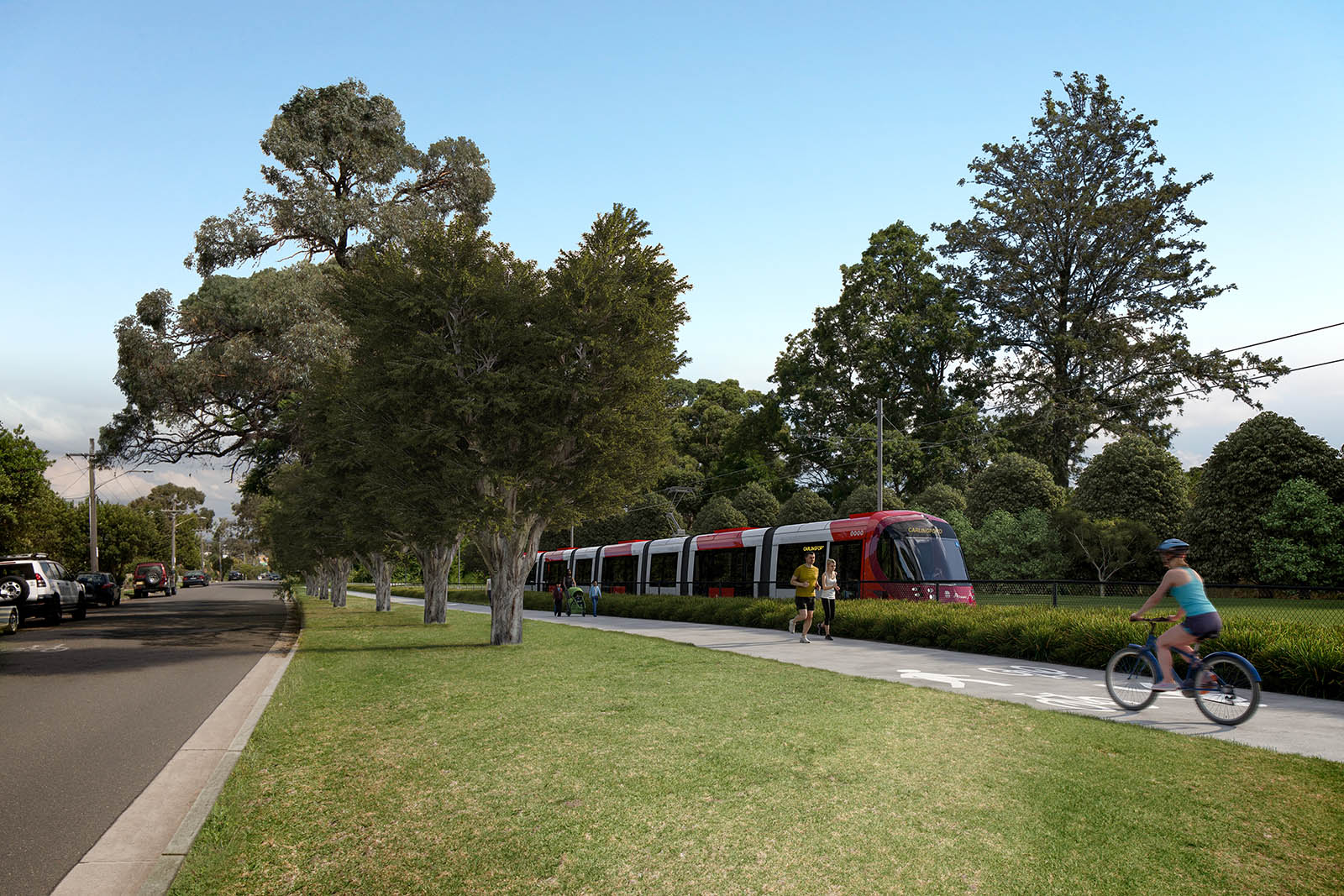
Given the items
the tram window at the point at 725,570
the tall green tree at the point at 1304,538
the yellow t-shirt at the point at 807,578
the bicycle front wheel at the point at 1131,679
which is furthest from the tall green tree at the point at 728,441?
the bicycle front wheel at the point at 1131,679

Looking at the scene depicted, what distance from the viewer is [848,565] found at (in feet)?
87.9

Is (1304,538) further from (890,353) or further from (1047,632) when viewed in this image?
(890,353)

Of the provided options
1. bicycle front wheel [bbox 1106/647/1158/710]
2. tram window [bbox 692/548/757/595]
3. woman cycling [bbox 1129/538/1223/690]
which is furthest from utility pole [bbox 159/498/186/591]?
woman cycling [bbox 1129/538/1223/690]

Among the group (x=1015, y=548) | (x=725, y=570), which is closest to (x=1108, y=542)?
(x=1015, y=548)

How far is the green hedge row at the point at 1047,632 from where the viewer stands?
10.9m

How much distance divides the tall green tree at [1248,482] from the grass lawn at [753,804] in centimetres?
2086

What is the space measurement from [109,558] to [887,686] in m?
86.7

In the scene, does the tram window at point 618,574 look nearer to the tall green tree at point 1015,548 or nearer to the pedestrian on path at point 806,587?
the tall green tree at point 1015,548

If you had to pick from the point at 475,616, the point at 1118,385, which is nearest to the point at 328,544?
the point at 475,616

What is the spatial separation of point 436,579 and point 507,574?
27.7 feet

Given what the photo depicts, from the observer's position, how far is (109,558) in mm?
79625

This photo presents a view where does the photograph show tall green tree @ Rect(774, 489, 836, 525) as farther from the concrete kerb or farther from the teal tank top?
the concrete kerb

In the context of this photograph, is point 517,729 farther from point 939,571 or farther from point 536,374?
point 939,571

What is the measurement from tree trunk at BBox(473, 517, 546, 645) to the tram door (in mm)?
10623
